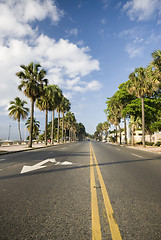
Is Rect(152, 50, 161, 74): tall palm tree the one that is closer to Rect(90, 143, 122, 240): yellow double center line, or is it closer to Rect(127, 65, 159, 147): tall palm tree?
Rect(127, 65, 159, 147): tall palm tree

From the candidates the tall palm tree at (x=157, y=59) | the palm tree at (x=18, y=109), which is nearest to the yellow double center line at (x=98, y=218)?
the tall palm tree at (x=157, y=59)

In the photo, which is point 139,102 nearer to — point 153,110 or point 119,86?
point 153,110

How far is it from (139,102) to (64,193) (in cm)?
3074

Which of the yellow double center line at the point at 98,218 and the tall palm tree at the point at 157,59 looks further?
the tall palm tree at the point at 157,59

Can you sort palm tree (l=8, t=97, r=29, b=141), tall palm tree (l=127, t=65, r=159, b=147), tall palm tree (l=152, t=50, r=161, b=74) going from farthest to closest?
palm tree (l=8, t=97, r=29, b=141)
tall palm tree (l=127, t=65, r=159, b=147)
tall palm tree (l=152, t=50, r=161, b=74)

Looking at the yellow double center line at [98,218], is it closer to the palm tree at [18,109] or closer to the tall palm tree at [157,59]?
the tall palm tree at [157,59]

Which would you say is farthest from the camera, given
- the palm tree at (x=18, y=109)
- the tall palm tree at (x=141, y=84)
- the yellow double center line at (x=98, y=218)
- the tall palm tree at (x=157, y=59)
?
the palm tree at (x=18, y=109)

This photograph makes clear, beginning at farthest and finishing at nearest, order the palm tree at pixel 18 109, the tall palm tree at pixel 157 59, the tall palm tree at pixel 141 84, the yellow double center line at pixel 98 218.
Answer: the palm tree at pixel 18 109
the tall palm tree at pixel 141 84
the tall palm tree at pixel 157 59
the yellow double center line at pixel 98 218

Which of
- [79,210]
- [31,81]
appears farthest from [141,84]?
[79,210]

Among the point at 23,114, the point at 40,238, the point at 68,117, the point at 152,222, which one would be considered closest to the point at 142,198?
the point at 152,222

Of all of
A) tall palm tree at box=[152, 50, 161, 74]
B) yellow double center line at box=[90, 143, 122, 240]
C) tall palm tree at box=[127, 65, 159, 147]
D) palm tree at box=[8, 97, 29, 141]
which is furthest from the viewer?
palm tree at box=[8, 97, 29, 141]

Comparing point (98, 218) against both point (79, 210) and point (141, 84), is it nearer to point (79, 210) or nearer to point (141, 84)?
point (79, 210)

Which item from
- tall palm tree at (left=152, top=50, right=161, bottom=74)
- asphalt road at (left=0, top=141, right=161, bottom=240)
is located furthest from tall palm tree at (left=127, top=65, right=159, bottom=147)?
asphalt road at (left=0, top=141, right=161, bottom=240)

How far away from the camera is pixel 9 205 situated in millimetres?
3396
